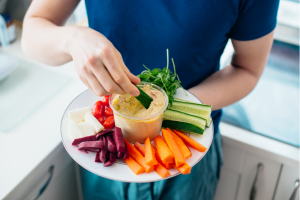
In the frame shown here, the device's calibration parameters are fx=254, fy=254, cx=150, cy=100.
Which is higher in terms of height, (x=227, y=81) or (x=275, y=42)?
(x=227, y=81)

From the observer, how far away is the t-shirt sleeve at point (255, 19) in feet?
2.69

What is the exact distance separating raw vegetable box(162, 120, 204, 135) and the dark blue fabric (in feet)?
0.86

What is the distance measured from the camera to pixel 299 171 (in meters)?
1.23

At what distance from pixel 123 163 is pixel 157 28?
493 mm

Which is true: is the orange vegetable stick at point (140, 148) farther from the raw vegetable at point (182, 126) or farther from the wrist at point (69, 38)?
the wrist at point (69, 38)

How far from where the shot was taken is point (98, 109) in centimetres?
87

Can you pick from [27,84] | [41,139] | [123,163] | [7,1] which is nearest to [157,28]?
[123,163]

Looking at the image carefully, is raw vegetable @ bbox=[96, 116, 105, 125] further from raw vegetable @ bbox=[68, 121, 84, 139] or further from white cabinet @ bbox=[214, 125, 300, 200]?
white cabinet @ bbox=[214, 125, 300, 200]

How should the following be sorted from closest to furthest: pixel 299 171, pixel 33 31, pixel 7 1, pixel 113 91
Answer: pixel 113 91, pixel 33 31, pixel 299 171, pixel 7 1

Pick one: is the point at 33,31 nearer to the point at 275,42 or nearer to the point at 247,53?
the point at 247,53

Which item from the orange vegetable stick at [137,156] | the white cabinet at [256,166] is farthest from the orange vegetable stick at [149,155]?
the white cabinet at [256,166]

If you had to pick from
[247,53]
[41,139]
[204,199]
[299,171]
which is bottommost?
[204,199]

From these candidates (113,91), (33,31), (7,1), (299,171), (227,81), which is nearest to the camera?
(113,91)

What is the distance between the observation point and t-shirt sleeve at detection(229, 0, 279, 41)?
821 mm
